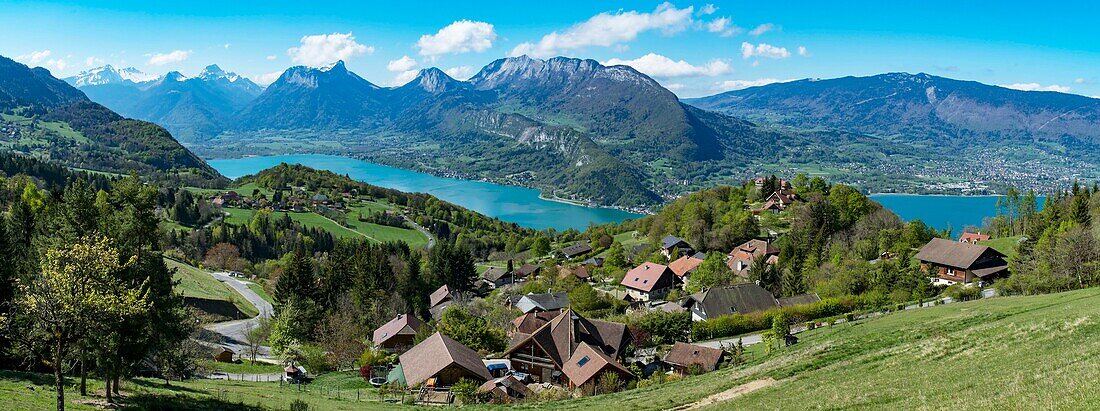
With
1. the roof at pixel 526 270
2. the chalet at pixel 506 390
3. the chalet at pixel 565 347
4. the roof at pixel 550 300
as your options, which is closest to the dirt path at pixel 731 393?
the chalet at pixel 506 390

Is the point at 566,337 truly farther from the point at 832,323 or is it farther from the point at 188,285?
the point at 188,285

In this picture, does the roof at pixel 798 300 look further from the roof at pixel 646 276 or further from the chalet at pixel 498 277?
the chalet at pixel 498 277

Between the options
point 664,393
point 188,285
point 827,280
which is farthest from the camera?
point 188,285

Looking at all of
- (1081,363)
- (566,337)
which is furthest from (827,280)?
(1081,363)

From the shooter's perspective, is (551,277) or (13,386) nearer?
(13,386)

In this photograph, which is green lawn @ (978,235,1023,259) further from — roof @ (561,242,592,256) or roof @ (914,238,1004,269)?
roof @ (561,242,592,256)

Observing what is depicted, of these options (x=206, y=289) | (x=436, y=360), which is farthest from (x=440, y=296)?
(x=436, y=360)

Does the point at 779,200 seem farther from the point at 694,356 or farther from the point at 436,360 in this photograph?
the point at 436,360

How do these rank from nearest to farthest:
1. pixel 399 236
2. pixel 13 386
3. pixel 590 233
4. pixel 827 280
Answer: pixel 13 386 < pixel 827 280 < pixel 590 233 < pixel 399 236
